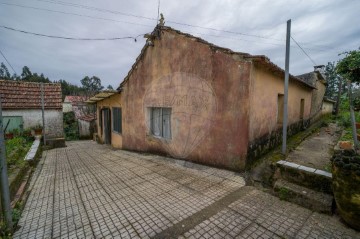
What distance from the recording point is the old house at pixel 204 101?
517cm

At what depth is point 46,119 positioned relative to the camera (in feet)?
45.2

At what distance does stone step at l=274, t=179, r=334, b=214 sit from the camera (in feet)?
10.9

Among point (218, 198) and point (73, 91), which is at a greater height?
point (73, 91)

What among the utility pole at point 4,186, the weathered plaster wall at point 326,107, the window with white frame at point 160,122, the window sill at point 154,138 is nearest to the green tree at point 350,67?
the window with white frame at point 160,122

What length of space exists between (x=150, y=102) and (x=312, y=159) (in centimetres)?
630

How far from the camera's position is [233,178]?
16.2 ft

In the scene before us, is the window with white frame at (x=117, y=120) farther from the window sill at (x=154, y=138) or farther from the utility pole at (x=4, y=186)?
the utility pole at (x=4, y=186)

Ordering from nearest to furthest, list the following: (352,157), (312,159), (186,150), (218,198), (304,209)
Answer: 1. (352,157)
2. (304,209)
3. (218,198)
4. (312,159)
5. (186,150)

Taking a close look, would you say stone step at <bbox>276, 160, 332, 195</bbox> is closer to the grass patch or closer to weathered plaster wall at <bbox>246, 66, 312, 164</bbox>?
the grass patch

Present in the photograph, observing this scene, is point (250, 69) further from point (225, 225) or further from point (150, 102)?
point (150, 102)

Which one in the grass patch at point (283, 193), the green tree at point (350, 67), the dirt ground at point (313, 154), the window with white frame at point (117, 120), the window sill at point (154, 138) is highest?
the green tree at point (350, 67)

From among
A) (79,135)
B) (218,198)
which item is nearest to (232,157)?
(218,198)

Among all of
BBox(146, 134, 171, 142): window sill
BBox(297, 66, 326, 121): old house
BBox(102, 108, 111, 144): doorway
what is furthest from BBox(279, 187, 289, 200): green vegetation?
BBox(102, 108, 111, 144): doorway

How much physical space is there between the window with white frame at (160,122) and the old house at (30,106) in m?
9.99
